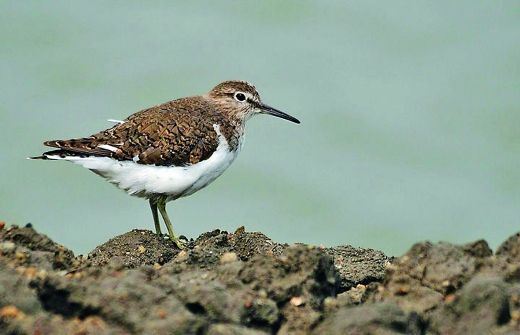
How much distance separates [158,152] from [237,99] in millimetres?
2162

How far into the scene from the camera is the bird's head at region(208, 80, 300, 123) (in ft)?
41.5

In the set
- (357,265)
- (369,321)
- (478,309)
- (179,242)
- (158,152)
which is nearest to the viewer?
(369,321)

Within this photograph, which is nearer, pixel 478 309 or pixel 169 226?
pixel 478 309

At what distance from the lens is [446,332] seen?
5.84 metres

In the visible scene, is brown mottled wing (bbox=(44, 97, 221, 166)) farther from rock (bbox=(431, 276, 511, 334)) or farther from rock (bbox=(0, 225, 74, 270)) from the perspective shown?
rock (bbox=(431, 276, 511, 334))

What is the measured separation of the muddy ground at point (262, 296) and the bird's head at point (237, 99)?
5.58m

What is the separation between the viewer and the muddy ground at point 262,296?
5.50m

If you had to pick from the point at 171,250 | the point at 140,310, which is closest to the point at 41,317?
the point at 140,310

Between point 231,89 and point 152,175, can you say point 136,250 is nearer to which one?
point 152,175

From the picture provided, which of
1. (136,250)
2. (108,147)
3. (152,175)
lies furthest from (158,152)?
(136,250)

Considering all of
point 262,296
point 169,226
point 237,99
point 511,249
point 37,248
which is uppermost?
point 237,99

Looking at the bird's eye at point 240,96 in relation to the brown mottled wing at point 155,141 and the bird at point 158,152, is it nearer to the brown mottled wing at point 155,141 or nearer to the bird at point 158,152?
the bird at point 158,152

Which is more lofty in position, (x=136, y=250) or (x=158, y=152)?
(x=158, y=152)

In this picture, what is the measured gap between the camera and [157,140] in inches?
432
